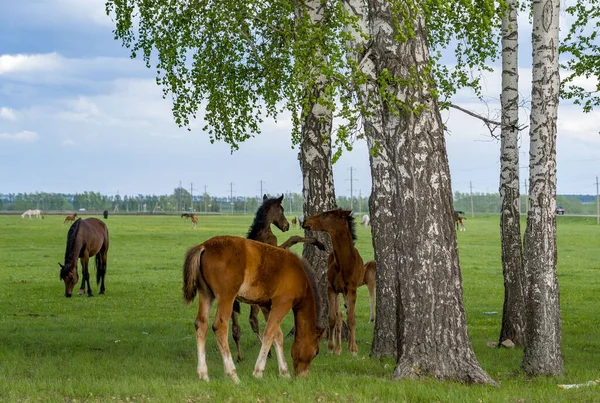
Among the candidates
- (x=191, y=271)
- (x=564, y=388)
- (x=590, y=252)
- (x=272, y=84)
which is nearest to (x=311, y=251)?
(x=272, y=84)

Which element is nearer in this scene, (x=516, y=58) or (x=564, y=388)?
(x=564, y=388)

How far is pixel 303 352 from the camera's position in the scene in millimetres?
12258

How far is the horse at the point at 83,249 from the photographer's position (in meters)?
28.0

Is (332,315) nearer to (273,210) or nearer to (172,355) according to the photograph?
(273,210)

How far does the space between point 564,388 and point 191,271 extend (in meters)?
5.43

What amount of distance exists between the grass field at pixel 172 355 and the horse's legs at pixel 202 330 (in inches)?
8.7

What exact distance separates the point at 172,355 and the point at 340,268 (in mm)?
3487

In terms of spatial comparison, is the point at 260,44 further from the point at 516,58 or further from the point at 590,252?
the point at 590,252

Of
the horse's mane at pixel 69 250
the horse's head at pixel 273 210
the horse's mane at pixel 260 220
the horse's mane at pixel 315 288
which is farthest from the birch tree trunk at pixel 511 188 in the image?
the horse's mane at pixel 69 250

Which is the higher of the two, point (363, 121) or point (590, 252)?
point (363, 121)

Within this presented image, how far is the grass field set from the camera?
10.6 m

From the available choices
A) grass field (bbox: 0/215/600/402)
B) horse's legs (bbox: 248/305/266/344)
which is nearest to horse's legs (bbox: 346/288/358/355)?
grass field (bbox: 0/215/600/402)

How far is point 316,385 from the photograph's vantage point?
36.4 feet

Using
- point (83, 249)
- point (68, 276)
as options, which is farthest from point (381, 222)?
point (83, 249)
